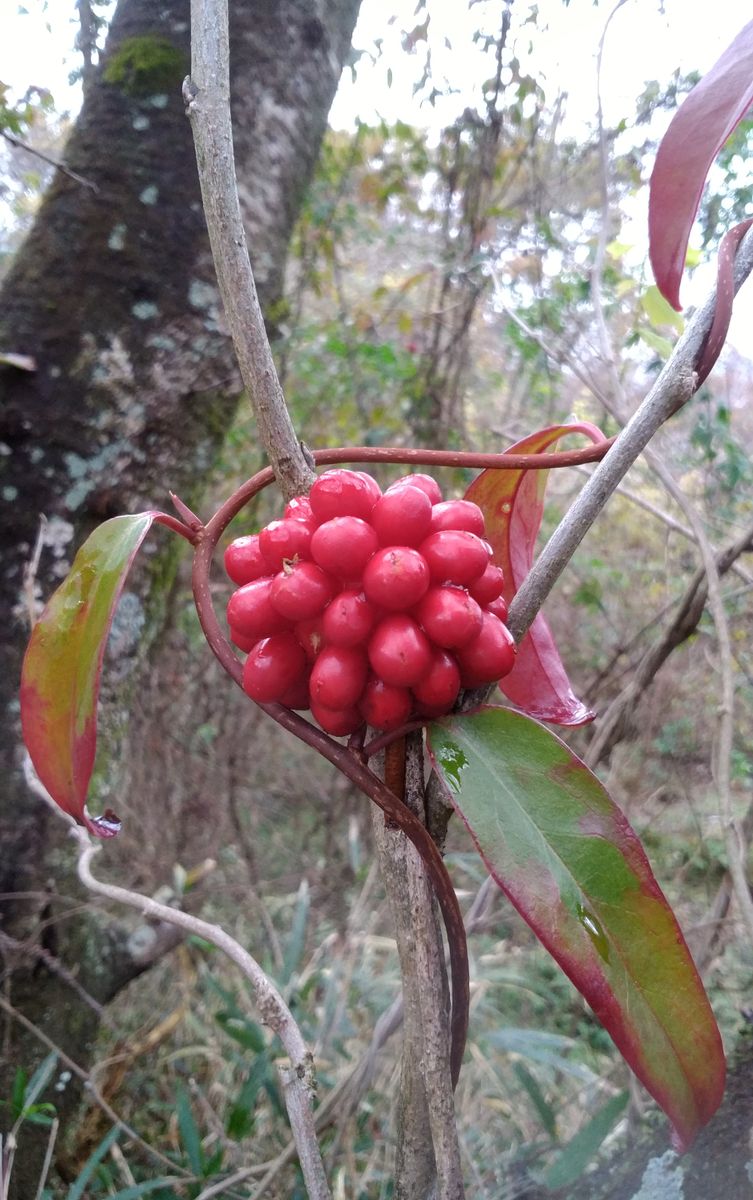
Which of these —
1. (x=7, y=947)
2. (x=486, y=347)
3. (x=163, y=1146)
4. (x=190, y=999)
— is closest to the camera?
(x=7, y=947)

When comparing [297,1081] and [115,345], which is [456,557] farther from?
[115,345]

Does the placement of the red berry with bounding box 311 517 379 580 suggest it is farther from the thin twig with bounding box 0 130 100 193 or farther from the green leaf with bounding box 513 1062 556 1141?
the thin twig with bounding box 0 130 100 193

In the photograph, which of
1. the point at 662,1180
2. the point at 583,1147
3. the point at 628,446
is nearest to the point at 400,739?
the point at 628,446

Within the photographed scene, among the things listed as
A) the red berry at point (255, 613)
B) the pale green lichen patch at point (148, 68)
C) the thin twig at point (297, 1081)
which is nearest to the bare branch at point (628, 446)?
the red berry at point (255, 613)

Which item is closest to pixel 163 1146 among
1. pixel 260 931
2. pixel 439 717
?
pixel 260 931

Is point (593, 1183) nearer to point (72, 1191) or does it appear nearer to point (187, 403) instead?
point (72, 1191)

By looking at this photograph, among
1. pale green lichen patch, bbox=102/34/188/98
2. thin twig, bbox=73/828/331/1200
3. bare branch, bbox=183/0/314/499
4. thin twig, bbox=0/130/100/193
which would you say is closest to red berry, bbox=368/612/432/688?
bare branch, bbox=183/0/314/499

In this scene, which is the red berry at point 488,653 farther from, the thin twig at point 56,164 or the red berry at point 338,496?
the thin twig at point 56,164
